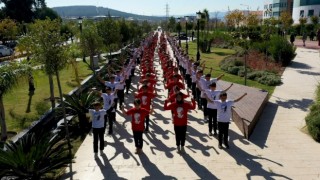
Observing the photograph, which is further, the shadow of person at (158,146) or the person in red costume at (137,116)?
the shadow of person at (158,146)

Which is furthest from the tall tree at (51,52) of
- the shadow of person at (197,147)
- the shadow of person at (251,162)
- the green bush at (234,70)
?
the green bush at (234,70)

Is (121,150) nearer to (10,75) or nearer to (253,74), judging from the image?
(10,75)

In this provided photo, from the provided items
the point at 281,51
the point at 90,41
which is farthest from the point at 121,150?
the point at 281,51

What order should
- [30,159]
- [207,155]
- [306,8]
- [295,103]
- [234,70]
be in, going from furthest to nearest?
[306,8], [234,70], [295,103], [207,155], [30,159]

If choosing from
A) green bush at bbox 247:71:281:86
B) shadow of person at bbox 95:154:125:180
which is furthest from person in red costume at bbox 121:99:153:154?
green bush at bbox 247:71:281:86

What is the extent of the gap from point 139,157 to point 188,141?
1689 millimetres

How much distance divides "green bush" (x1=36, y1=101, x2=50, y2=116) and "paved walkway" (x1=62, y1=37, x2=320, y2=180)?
3649mm

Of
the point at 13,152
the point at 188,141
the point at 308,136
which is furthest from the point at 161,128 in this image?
the point at 13,152

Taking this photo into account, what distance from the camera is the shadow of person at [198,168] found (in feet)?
24.5

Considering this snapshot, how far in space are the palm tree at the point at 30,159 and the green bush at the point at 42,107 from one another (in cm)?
592

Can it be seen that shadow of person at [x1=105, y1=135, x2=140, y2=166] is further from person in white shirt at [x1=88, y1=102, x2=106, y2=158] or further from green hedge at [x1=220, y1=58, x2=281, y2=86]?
green hedge at [x1=220, y1=58, x2=281, y2=86]

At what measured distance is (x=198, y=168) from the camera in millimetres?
7887

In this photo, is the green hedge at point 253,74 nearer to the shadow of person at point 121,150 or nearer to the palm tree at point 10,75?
the shadow of person at point 121,150

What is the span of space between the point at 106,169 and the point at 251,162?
3431mm
